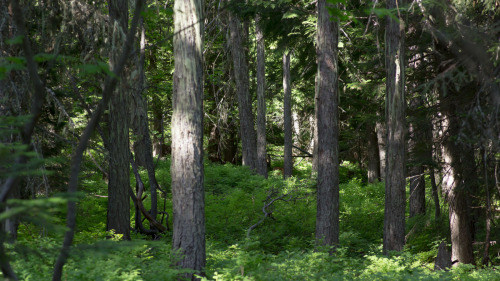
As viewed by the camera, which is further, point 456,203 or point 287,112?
point 287,112

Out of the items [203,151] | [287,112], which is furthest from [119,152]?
[287,112]

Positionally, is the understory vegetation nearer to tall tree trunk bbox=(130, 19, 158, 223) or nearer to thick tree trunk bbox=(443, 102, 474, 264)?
thick tree trunk bbox=(443, 102, 474, 264)

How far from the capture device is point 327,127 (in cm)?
911

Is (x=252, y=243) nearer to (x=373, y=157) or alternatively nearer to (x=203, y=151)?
(x=203, y=151)

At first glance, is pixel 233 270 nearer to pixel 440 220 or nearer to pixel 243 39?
pixel 440 220


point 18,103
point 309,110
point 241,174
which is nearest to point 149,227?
point 18,103

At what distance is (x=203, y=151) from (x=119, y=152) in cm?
220

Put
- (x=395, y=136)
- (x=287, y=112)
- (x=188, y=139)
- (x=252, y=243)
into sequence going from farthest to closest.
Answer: (x=287, y=112)
(x=395, y=136)
(x=252, y=243)
(x=188, y=139)

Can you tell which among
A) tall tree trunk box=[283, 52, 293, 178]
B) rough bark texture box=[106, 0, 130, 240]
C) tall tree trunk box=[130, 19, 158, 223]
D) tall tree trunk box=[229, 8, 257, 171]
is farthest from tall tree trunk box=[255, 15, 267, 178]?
rough bark texture box=[106, 0, 130, 240]

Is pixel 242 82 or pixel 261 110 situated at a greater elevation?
pixel 242 82

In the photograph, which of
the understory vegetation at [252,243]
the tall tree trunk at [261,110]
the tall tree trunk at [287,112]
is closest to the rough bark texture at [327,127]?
the understory vegetation at [252,243]

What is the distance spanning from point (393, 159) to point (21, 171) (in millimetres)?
7782

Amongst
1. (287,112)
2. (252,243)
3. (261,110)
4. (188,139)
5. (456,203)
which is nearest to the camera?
(188,139)

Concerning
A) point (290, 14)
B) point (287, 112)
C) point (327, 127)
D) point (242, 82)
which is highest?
point (290, 14)
